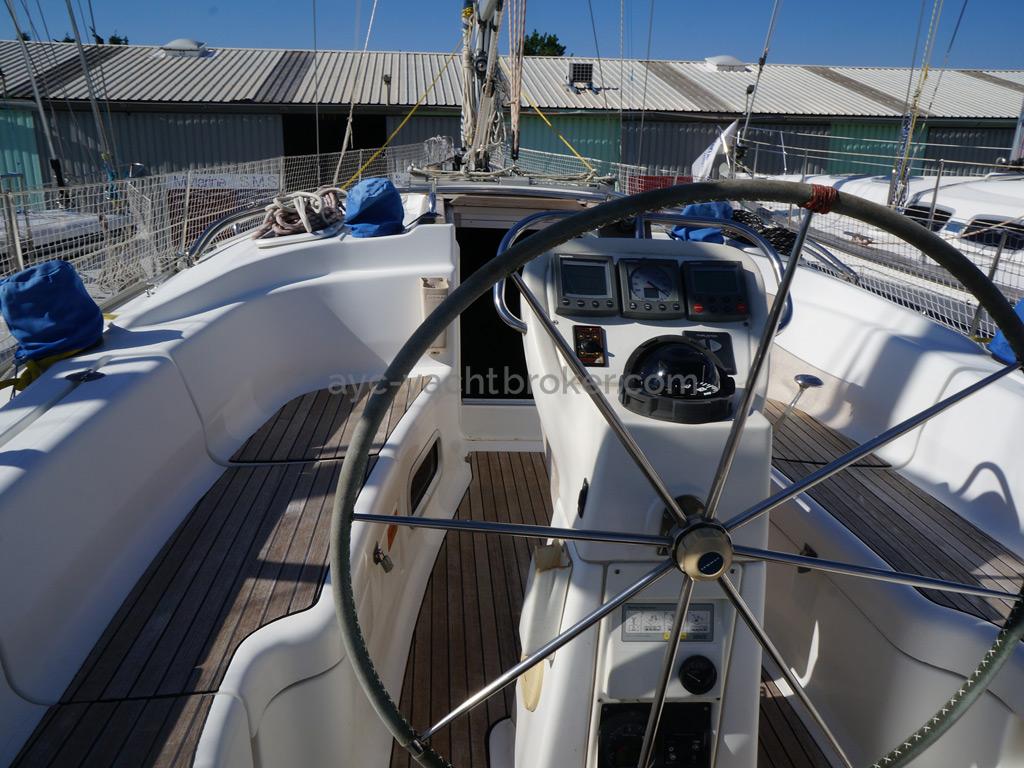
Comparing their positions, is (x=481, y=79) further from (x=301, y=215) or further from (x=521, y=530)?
(x=521, y=530)

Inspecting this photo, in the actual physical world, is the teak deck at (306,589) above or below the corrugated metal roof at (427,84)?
below

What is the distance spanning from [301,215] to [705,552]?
262 centimetres

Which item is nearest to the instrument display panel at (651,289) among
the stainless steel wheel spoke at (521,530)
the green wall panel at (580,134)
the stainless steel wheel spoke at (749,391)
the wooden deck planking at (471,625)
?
the stainless steel wheel spoke at (749,391)

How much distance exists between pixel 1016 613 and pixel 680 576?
55 centimetres

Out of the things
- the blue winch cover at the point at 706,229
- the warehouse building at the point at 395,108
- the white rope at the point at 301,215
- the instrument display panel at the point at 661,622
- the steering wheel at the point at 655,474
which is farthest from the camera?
the warehouse building at the point at 395,108

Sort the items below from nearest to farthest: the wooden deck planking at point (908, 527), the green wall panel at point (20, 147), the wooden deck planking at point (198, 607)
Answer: the wooden deck planking at point (198, 607), the wooden deck planking at point (908, 527), the green wall panel at point (20, 147)

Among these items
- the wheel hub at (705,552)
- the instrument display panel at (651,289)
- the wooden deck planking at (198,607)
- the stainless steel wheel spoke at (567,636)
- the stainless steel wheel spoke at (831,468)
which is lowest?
the wooden deck planking at (198,607)

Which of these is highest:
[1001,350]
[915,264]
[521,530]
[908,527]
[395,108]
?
[395,108]

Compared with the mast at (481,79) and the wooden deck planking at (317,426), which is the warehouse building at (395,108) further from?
the wooden deck planking at (317,426)

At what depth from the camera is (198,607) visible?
156 centimetres

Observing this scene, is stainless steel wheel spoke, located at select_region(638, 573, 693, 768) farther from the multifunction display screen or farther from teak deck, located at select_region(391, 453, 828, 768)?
teak deck, located at select_region(391, 453, 828, 768)

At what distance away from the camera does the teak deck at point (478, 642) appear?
1924 mm

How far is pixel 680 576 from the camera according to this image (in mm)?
1427

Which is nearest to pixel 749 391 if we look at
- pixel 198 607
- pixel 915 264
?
pixel 198 607
